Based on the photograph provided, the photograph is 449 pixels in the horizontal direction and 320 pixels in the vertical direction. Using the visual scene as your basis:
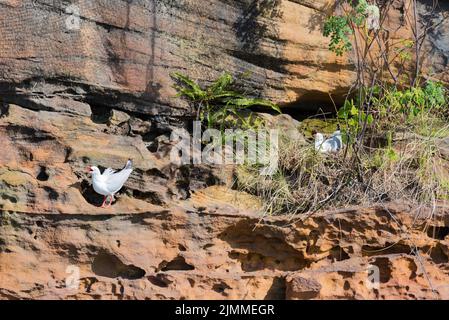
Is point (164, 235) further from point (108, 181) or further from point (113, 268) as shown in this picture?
point (108, 181)

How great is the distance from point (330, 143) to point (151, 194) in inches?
85.4

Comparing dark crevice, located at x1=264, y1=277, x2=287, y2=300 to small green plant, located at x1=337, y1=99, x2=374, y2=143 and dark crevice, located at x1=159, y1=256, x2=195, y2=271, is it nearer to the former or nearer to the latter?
dark crevice, located at x1=159, y1=256, x2=195, y2=271

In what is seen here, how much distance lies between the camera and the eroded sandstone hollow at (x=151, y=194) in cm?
615

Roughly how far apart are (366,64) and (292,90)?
996 millimetres

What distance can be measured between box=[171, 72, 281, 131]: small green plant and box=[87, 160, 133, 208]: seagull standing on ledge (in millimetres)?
1492

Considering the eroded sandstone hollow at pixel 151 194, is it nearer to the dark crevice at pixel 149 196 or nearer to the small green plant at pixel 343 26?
the dark crevice at pixel 149 196

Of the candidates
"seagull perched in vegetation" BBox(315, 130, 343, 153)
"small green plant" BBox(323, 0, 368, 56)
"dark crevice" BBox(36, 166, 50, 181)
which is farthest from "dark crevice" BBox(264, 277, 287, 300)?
"small green plant" BBox(323, 0, 368, 56)

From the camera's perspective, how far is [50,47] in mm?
6961

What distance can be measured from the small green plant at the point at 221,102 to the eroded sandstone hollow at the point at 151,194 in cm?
15

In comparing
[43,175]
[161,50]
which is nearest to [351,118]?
[161,50]

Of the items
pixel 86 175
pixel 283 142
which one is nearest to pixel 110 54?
pixel 86 175

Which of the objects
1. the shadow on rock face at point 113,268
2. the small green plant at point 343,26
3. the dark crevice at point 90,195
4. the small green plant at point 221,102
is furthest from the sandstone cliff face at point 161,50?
the shadow on rock face at point 113,268

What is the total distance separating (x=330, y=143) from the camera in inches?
296

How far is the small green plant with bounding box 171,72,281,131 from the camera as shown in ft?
24.6
